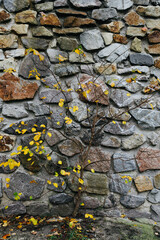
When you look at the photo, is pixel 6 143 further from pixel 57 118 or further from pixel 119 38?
pixel 119 38

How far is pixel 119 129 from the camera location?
6.11 ft

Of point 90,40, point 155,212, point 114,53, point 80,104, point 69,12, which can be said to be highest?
point 69,12

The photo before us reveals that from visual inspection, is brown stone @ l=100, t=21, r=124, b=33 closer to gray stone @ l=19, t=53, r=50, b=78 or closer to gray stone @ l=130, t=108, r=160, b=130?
gray stone @ l=19, t=53, r=50, b=78

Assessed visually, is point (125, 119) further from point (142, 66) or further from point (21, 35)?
point (21, 35)

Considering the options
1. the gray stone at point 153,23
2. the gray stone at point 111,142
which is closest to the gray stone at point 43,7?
the gray stone at point 153,23

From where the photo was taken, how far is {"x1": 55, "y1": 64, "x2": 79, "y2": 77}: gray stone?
183 cm

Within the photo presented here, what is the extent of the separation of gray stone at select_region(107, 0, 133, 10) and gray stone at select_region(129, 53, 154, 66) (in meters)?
0.48

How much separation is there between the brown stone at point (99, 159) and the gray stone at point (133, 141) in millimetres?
189

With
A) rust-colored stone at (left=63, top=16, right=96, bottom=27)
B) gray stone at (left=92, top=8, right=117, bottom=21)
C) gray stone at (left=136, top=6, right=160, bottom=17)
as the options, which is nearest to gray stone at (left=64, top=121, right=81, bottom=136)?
rust-colored stone at (left=63, top=16, right=96, bottom=27)

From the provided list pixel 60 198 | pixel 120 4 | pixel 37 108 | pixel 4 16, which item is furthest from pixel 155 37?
pixel 60 198

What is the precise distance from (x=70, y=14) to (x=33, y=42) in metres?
0.44

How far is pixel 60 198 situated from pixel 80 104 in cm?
87

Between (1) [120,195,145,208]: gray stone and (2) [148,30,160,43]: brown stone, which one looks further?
(2) [148,30,160,43]: brown stone

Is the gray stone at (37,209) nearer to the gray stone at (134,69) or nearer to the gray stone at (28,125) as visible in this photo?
the gray stone at (28,125)
